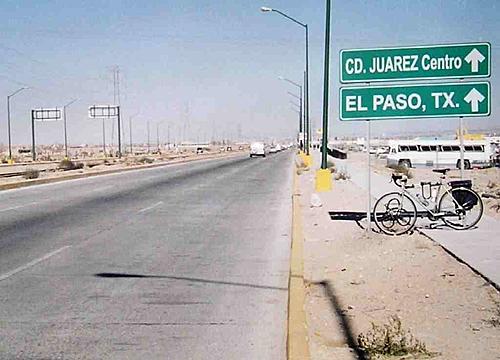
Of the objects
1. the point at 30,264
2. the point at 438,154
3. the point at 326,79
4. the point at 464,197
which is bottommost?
the point at 438,154

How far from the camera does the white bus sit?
58.9 m

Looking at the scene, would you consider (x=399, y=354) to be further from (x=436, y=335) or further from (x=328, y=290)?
(x=328, y=290)

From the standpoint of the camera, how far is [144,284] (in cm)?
955

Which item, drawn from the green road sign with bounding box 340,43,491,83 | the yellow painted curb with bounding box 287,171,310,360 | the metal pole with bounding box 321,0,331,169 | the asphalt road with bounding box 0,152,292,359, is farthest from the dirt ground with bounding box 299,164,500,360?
the metal pole with bounding box 321,0,331,169

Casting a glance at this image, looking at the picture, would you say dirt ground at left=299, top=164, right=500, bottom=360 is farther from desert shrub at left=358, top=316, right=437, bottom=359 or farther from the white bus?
the white bus

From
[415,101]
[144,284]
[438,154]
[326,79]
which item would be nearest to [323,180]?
[326,79]

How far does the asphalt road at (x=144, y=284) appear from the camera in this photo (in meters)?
6.67

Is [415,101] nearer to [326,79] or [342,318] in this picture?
[342,318]

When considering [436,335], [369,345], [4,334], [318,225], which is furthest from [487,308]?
[318,225]

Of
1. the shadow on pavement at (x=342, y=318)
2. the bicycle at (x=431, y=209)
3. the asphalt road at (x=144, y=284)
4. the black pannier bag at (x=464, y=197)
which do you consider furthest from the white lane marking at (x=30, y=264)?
the black pannier bag at (x=464, y=197)

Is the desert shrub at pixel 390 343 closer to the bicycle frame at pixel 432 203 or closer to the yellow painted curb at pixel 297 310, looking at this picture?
the yellow painted curb at pixel 297 310

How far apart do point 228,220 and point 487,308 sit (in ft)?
35.1

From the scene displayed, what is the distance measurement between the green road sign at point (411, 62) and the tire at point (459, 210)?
88.2 inches

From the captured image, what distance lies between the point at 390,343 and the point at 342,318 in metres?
1.51
